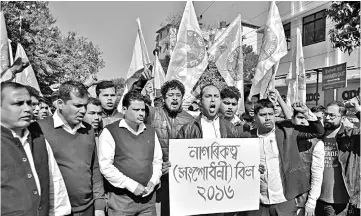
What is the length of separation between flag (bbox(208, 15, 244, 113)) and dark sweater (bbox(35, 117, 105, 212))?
16.2ft

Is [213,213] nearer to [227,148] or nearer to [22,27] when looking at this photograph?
[227,148]

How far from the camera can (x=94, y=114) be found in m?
4.04

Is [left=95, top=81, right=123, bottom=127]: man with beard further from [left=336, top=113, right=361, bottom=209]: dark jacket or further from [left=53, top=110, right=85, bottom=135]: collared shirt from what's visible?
[left=336, top=113, right=361, bottom=209]: dark jacket

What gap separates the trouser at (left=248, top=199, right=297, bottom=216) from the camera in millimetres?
3652

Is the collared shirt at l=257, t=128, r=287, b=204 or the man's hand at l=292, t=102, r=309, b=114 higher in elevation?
the man's hand at l=292, t=102, r=309, b=114

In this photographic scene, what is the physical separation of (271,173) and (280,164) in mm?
140

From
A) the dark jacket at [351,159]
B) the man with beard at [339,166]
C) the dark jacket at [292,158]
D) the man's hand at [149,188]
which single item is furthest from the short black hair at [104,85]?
the dark jacket at [351,159]

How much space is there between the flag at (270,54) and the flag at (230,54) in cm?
79

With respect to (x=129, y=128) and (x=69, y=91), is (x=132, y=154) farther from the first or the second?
(x=69, y=91)

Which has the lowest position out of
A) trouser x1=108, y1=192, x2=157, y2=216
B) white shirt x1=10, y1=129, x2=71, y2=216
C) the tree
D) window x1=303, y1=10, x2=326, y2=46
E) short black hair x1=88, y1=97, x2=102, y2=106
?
trouser x1=108, y1=192, x2=157, y2=216

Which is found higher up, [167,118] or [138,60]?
[138,60]

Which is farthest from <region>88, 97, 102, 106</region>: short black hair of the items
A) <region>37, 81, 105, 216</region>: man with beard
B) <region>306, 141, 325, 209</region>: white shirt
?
<region>306, 141, 325, 209</region>: white shirt

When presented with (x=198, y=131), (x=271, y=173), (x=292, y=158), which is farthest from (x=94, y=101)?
(x=292, y=158)

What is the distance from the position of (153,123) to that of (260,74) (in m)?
3.29
